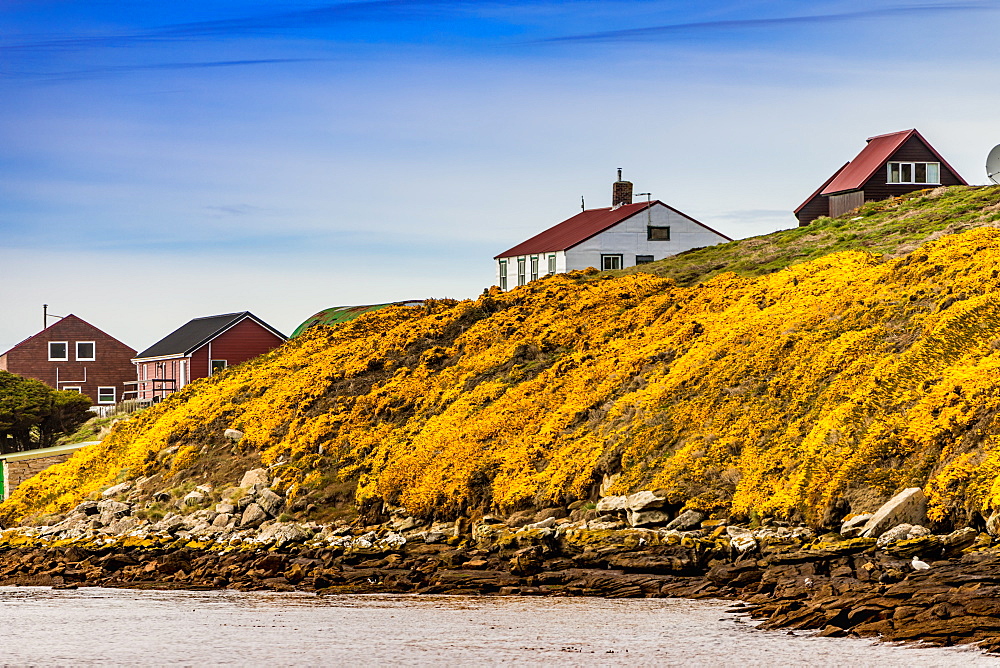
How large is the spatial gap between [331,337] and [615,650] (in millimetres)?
25290

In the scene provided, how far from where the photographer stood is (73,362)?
2670 inches

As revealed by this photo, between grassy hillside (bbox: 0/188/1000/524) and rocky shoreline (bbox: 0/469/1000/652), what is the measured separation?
70 centimetres

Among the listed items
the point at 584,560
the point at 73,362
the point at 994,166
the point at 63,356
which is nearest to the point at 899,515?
the point at 584,560

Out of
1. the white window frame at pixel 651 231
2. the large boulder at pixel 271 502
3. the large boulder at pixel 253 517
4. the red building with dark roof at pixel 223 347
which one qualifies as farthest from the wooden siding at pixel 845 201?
the large boulder at pixel 253 517

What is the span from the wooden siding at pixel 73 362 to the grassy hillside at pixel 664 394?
105 feet

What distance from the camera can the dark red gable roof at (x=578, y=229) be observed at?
62.4m

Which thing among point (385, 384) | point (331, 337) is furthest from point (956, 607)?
point (331, 337)

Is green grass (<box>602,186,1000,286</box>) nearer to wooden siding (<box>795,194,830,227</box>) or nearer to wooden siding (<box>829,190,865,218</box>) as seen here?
wooden siding (<box>829,190,865,218</box>)

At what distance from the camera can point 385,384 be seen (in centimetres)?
3088

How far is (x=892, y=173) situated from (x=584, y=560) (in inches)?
1658

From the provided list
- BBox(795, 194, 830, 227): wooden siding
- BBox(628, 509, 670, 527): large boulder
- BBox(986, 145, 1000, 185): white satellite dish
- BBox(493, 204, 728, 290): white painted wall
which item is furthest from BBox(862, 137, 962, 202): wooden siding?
BBox(628, 509, 670, 527): large boulder

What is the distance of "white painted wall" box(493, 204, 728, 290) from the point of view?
62062mm

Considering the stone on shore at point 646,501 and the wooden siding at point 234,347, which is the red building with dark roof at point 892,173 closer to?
the wooden siding at point 234,347

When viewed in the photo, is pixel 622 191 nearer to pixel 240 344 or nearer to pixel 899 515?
pixel 240 344
